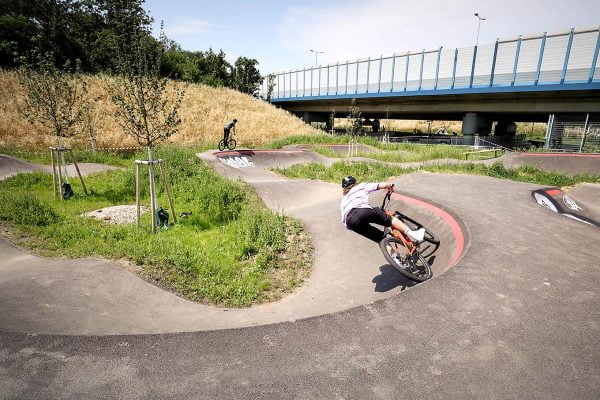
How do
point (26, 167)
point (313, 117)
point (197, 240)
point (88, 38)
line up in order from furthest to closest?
point (313, 117), point (88, 38), point (26, 167), point (197, 240)

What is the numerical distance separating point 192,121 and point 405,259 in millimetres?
31462

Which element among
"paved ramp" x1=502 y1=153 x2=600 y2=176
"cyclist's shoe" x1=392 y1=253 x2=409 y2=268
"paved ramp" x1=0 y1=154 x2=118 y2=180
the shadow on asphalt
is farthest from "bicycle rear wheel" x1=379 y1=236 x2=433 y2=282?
"paved ramp" x1=502 y1=153 x2=600 y2=176

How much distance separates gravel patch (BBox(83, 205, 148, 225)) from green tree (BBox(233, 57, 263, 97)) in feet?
230

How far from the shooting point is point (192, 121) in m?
32.9

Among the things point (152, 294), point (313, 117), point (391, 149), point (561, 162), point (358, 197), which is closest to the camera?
point (152, 294)

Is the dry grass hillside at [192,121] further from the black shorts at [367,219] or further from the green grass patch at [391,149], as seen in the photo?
the black shorts at [367,219]

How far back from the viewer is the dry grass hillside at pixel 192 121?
22.7 metres

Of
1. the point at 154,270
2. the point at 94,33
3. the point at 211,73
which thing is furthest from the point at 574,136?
the point at 211,73

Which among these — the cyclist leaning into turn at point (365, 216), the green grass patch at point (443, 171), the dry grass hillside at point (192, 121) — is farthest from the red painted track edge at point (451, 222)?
the dry grass hillside at point (192, 121)

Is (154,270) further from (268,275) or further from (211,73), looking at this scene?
(211,73)

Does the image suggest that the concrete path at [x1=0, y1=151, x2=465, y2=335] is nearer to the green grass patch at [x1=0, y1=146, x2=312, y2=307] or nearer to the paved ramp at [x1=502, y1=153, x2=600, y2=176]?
the green grass patch at [x1=0, y1=146, x2=312, y2=307]

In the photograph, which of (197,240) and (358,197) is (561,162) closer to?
(358,197)

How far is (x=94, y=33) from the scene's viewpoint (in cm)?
5197

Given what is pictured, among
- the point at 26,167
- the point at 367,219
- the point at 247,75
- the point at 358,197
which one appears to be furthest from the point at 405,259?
the point at 247,75
